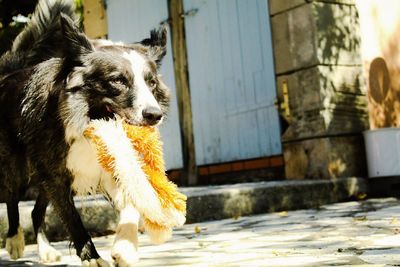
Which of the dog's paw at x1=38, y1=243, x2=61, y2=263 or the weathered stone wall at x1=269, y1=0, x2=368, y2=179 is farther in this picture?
the weathered stone wall at x1=269, y1=0, x2=368, y2=179

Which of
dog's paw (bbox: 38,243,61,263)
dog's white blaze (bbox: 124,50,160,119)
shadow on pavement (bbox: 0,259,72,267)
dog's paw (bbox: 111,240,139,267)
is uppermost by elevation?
dog's white blaze (bbox: 124,50,160,119)

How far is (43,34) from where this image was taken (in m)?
4.33

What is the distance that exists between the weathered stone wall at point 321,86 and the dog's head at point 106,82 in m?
3.53

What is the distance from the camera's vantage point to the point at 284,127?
716 cm

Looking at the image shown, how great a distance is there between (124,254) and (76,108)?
819 millimetres

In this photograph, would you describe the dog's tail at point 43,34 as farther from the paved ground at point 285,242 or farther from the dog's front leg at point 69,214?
the paved ground at point 285,242

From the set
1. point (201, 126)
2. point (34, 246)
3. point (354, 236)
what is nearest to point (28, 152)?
point (34, 246)

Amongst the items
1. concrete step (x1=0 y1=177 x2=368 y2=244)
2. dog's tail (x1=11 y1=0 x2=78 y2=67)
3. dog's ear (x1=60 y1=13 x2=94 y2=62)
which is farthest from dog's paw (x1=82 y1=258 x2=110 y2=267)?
concrete step (x1=0 y1=177 x2=368 y2=244)

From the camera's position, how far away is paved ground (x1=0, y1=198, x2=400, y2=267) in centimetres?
307

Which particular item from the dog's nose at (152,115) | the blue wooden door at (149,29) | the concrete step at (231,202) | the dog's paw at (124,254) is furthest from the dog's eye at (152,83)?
the blue wooden door at (149,29)

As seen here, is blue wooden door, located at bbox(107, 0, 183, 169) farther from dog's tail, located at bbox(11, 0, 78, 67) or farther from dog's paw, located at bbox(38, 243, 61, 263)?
dog's paw, located at bbox(38, 243, 61, 263)

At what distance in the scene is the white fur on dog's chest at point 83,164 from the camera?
130 inches

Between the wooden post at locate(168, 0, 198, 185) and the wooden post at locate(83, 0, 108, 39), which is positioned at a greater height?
the wooden post at locate(83, 0, 108, 39)

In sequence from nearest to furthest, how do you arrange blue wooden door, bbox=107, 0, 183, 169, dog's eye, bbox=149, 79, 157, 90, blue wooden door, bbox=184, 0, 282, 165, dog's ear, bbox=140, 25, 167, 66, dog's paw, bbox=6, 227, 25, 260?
1. dog's eye, bbox=149, 79, 157, 90
2. dog's ear, bbox=140, 25, 167, 66
3. dog's paw, bbox=6, 227, 25, 260
4. blue wooden door, bbox=184, 0, 282, 165
5. blue wooden door, bbox=107, 0, 183, 169
